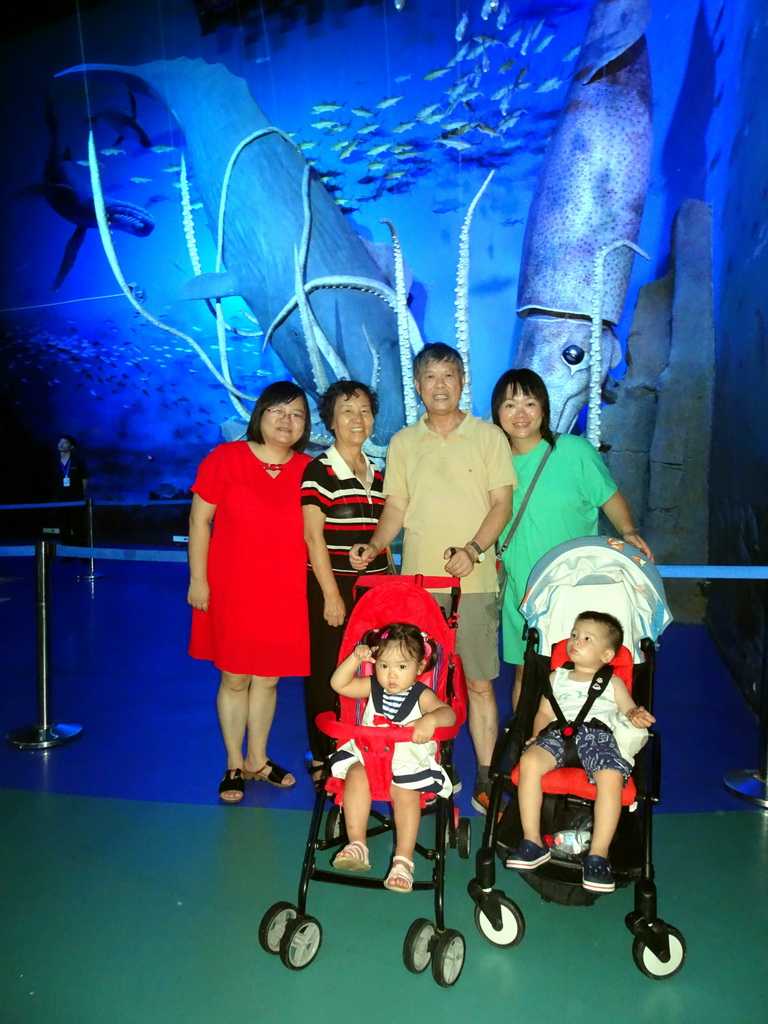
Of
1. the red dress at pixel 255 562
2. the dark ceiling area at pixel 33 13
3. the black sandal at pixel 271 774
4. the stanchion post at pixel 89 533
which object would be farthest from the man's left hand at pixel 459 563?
the dark ceiling area at pixel 33 13

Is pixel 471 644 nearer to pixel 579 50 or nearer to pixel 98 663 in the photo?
pixel 98 663

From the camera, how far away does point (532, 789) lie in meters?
2.05

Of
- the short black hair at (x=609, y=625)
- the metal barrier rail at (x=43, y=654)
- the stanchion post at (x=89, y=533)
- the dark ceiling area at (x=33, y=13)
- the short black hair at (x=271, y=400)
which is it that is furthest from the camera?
the dark ceiling area at (x=33, y=13)

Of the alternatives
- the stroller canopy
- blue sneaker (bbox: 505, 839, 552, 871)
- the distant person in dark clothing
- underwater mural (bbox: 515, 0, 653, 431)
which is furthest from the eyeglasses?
the distant person in dark clothing

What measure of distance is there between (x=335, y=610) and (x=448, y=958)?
3.84 ft

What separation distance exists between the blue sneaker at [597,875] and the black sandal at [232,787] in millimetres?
1475

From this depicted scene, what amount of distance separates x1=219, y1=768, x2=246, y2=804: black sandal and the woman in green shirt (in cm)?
116

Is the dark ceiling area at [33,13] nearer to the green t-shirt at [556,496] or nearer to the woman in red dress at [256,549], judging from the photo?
the woman in red dress at [256,549]

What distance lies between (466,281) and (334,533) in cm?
482

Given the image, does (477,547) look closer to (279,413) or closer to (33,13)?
(279,413)

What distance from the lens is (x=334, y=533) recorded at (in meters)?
2.76

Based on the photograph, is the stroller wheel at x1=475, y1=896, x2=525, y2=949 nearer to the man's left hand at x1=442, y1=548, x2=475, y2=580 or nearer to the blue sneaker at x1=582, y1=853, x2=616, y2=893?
the blue sneaker at x1=582, y1=853, x2=616, y2=893

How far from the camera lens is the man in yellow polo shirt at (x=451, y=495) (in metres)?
2.57

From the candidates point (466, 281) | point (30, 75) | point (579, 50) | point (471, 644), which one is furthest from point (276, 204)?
point (471, 644)
